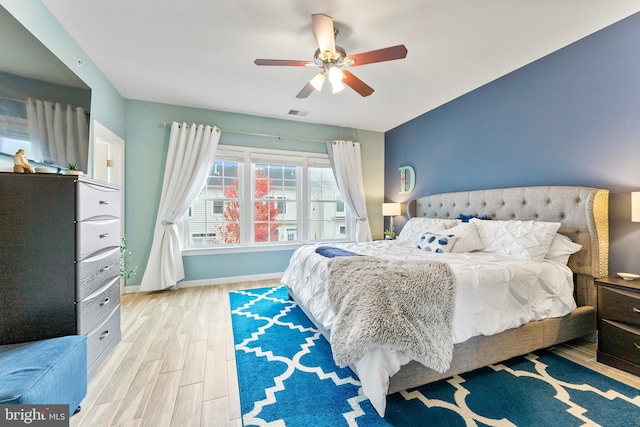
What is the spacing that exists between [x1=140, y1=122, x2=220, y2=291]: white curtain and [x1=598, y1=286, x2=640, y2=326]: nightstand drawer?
4.49 meters

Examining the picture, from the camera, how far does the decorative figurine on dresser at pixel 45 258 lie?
1411 millimetres

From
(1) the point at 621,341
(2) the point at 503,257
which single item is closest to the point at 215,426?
(2) the point at 503,257

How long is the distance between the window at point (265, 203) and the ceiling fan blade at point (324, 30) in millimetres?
2436

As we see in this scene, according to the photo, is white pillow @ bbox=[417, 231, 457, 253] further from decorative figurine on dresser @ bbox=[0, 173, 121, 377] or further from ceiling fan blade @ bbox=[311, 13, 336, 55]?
decorative figurine on dresser @ bbox=[0, 173, 121, 377]

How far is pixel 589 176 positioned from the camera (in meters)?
2.34

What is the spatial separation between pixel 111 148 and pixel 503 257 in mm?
4817

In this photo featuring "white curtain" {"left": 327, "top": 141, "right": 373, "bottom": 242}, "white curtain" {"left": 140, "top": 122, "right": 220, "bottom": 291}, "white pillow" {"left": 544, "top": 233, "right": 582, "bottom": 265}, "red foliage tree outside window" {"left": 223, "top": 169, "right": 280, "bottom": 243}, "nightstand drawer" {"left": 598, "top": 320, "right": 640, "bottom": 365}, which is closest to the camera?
"nightstand drawer" {"left": 598, "top": 320, "right": 640, "bottom": 365}

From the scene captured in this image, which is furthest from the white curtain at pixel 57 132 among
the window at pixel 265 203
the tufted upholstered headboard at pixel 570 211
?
the tufted upholstered headboard at pixel 570 211

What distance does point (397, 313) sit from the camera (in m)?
1.50

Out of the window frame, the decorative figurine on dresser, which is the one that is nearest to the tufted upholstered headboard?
the window frame

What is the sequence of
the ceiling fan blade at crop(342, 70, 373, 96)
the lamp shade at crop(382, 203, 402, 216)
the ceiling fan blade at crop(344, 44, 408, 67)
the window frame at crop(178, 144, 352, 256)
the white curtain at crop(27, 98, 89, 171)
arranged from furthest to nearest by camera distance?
1. the lamp shade at crop(382, 203, 402, 216)
2. the window frame at crop(178, 144, 352, 256)
3. the ceiling fan blade at crop(342, 70, 373, 96)
4. the ceiling fan blade at crop(344, 44, 408, 67)
5. the white curtain at crop(27, 98, 89, 171)

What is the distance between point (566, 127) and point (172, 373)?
4.01m

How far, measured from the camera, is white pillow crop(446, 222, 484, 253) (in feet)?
8.84

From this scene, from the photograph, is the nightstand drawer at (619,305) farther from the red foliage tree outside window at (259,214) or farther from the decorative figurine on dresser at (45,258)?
the red foliage tree outside window at (259,214)
